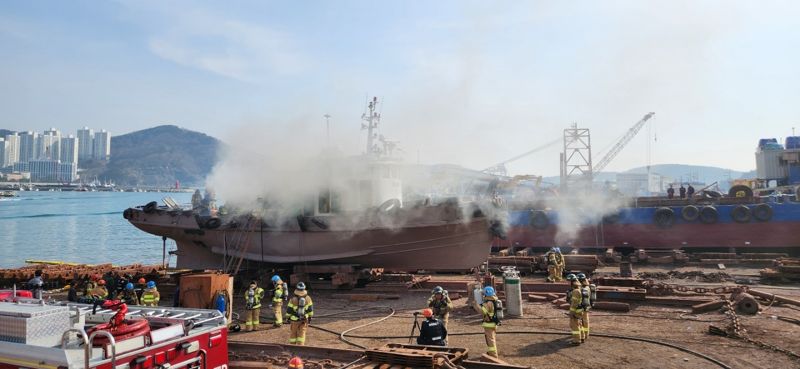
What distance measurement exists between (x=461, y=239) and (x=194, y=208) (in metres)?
9.93

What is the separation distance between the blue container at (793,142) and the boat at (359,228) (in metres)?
29.7

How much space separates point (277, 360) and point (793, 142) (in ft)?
125

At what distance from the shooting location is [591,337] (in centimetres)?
944

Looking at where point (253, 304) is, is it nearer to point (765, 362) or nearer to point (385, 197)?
point (385, 197)

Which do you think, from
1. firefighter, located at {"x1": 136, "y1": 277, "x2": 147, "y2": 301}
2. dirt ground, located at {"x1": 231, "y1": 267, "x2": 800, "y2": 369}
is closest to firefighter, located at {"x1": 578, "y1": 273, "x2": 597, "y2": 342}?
dirt ground, located at {"x1": 231, "y1": 267, "x2": 800, "y2": 369}

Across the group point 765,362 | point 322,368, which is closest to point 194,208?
point 322,368

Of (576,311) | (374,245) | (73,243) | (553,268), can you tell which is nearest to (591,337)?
(576,311)

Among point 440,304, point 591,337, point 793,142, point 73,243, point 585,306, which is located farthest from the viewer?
point 73,243

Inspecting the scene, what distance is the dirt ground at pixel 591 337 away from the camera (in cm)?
802

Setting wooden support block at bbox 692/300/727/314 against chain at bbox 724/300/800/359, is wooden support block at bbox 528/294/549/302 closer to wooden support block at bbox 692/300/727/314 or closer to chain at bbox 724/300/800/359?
wooden support block at bbox 692/300/727/314

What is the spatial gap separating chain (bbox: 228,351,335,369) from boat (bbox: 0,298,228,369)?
2.36m

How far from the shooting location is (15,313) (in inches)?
187

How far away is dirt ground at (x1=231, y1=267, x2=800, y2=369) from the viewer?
26.3ft

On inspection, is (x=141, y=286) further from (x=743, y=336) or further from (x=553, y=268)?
(x=743, y=336)
